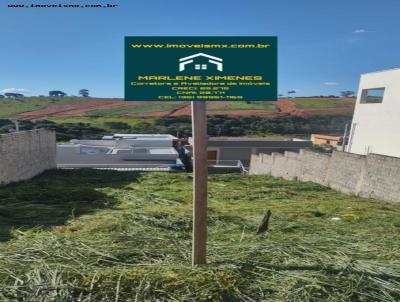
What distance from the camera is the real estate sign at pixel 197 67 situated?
3.65 m

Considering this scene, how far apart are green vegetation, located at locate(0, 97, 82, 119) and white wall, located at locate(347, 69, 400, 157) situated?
148ft

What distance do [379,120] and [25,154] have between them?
1713 cm

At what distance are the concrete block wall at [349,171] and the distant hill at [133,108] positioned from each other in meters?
32.1

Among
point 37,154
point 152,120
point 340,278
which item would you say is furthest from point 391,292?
point 152,120

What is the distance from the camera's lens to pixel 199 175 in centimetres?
374

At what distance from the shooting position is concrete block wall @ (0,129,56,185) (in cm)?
1472

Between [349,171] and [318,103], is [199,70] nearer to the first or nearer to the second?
[349,171]

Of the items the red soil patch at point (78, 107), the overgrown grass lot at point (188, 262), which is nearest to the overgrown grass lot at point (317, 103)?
the red soil patch at point (78, 107)

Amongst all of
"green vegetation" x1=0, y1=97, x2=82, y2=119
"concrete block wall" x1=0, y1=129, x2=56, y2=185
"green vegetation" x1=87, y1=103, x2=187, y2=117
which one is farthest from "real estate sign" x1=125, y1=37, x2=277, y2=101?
"green vegetation" x1=87, y1=103, x2=187, y2=117

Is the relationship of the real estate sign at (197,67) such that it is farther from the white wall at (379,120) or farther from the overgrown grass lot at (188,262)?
the white wall at (379,120)

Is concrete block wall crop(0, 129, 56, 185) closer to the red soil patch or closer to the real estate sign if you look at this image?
the real estate sign

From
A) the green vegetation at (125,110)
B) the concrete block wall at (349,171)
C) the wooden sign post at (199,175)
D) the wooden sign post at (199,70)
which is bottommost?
the concrete block wall at (349,171)

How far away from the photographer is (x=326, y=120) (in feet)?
165

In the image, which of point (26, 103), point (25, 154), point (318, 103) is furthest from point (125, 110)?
point (25, 154)
